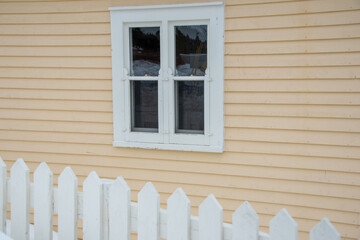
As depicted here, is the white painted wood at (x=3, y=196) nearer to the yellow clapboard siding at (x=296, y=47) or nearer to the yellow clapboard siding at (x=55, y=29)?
the yellow clapboard siding at (x=55, y=29)

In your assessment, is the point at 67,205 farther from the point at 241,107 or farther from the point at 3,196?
the point at 241,107

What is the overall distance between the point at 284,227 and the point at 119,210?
1024mm

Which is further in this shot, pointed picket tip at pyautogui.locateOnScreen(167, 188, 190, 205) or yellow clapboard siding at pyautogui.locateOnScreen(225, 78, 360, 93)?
yellow clapboard siding at pyautogui.locateOnScreen(225, 78, 360, 93)

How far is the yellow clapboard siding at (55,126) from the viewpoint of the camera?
16.5 ft

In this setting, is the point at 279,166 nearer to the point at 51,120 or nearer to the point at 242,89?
the point at 242,89

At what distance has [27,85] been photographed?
17.2ft

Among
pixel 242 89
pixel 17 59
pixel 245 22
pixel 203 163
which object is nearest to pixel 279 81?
pixel 242 89

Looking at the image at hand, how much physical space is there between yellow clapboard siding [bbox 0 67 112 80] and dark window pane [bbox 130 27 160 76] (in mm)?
335

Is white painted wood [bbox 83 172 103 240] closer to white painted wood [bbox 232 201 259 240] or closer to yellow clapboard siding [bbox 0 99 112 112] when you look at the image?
white painted wood [bbox 232 201 259 240]

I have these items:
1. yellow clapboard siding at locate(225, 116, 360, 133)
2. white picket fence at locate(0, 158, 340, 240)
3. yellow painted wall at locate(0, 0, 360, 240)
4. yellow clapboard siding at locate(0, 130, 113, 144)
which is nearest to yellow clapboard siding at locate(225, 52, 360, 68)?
yellow painted wall at locate(0, 0, 360, 240)

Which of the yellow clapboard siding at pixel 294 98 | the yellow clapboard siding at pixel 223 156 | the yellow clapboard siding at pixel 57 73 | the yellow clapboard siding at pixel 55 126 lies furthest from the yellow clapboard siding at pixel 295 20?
the yellow clapboard siding at pixel 55 126

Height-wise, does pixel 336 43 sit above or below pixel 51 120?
above

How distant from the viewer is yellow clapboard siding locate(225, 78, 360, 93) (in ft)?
13.4

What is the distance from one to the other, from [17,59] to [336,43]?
3.62 metres
